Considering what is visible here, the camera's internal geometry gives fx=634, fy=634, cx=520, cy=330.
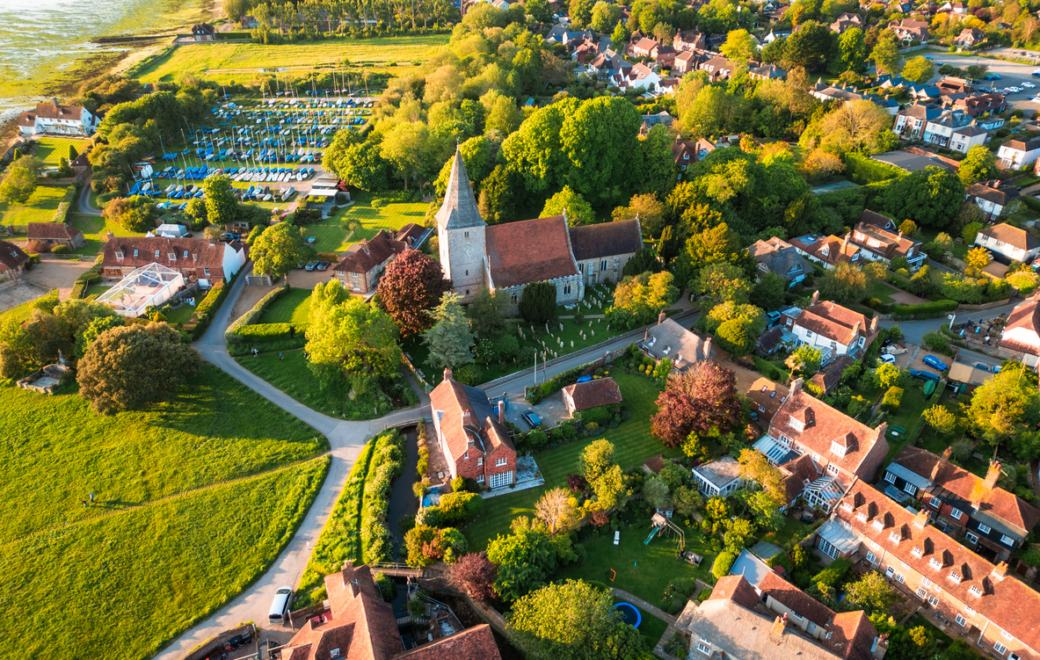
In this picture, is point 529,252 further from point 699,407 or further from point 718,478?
point 718,478

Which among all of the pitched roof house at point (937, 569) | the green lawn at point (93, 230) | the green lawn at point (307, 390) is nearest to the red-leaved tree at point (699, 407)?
the pitched roof house at point (937, 569)

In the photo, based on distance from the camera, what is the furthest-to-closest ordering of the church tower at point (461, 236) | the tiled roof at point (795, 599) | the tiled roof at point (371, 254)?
the tiled roof at point (371, 254) < the church tower at point (461, 236) < the tiled roof at point (795, 599)

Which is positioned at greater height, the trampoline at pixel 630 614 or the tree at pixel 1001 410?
the tree at pixel 1001 410

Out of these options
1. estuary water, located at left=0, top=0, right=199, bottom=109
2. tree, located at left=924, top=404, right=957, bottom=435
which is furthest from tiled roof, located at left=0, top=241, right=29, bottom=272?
tree, located at left=924, top=404, right=957, bottom=435

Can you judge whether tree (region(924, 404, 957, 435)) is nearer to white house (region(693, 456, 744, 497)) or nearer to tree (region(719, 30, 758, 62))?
white house (region(693, 456, 744, 497))

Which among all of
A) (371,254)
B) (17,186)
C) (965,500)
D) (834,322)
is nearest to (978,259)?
(834,322)

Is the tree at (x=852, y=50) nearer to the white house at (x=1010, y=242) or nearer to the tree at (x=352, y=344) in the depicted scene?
the white house at (x=1010, y=242)

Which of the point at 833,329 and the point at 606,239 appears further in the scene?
the point at 606,239
